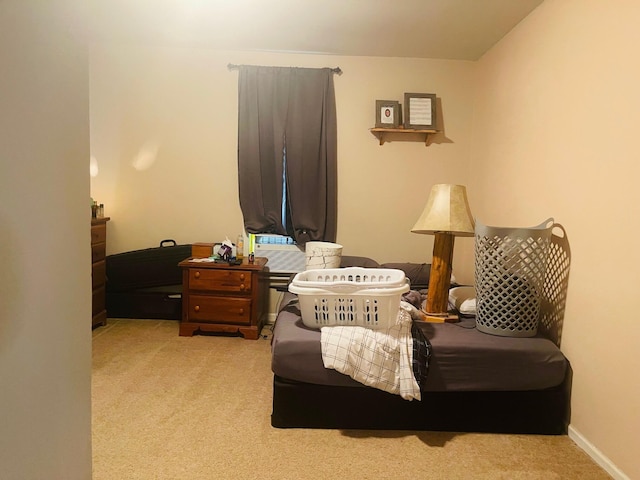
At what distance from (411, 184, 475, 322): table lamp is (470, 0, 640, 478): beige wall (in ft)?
1.60

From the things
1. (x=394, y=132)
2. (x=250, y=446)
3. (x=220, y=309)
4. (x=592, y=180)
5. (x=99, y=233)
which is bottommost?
(x=250, y=446)

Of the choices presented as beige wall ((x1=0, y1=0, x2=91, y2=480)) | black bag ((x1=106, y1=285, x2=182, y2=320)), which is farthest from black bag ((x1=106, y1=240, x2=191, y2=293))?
beige wall ((x1=0, y1=0, x2=91, y2=480))

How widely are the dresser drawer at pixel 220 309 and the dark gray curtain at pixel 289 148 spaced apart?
28.2 inches

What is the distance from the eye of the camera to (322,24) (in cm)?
335

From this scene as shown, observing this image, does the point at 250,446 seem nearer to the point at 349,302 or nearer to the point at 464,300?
the point at 349,302

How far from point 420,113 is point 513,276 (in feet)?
6.60

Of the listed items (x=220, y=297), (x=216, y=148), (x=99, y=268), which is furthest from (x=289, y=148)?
(x=99, y=268)

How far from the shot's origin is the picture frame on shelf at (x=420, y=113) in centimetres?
403

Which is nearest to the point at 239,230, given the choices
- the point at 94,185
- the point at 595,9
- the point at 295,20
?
the point at 94,185

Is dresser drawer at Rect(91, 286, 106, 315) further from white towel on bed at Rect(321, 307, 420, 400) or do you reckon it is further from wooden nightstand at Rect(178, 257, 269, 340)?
white towel on bed at Rect(321, 307, 420, 400)

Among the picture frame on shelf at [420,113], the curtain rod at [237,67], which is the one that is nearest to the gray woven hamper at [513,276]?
the picture frame on shelf at [420,113]

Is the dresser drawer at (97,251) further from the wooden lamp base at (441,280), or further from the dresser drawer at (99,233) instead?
the wooden lamp base at (441,280)

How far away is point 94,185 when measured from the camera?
13.9ft

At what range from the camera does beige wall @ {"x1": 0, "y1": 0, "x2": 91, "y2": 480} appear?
0.92m
